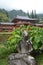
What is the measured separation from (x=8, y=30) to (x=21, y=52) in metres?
2.94

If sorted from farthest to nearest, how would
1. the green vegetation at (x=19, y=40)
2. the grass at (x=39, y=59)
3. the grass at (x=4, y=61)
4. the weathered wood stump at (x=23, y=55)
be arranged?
the green vegetation at (x=19, y=40)
the grass at (x=39, y=59)
the grass at (x=4, y=61)
the weathered wood stump at (x=23, y=55)

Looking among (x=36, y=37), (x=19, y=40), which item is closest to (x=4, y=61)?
(x=19, y=40)

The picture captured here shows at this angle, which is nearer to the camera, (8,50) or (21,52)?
(21,52)

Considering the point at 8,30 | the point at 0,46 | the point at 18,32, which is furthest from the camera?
the point at 8,30

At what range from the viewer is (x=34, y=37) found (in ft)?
20.3

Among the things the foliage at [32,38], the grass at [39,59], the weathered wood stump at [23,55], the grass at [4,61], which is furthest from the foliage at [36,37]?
the grass at [4,61]

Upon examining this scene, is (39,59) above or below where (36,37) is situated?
below

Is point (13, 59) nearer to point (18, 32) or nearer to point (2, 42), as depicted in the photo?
point (18, 32)

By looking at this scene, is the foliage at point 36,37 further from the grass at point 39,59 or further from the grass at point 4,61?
the grass at point 4,61

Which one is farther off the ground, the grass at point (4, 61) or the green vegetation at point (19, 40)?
the green vegetation at point (19, 40)

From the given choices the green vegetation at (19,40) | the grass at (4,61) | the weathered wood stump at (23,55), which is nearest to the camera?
the weathered wood stump at (23,55)

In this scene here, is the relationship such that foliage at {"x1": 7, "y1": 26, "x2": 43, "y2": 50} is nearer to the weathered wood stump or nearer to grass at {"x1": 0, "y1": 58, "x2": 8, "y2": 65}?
the weathered wood stump

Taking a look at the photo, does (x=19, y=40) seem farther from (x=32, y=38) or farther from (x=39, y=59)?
(x=39, y=59)

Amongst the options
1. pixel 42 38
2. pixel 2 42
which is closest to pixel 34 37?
pixel 42 38
